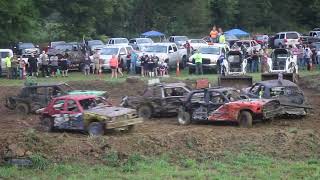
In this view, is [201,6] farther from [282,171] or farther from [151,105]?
[282,171]

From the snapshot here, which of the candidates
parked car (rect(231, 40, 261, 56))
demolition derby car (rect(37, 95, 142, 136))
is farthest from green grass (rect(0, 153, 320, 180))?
parked car (rect(231, 40, 261, 56))

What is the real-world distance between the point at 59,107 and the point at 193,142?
559 cm

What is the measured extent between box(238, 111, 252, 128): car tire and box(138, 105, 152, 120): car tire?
4.51m

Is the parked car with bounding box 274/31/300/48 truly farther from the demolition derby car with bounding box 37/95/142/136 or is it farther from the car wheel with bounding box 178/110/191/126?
the demolition derby car with bounding box 37/95/142/136

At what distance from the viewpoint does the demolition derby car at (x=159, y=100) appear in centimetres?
2545

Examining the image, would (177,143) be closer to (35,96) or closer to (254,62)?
(35,96)

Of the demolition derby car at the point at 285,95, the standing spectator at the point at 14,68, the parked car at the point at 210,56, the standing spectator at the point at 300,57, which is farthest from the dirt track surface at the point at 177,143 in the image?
the standing spectator at the point at 300,57

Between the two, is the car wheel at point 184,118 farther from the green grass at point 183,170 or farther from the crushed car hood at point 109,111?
the green grass at point 183,170

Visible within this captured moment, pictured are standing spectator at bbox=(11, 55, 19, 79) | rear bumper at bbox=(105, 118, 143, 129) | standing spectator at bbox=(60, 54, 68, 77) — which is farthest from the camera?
standing spectator at bbox=(60, 54, 68, 77)

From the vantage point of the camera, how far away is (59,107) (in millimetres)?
22641

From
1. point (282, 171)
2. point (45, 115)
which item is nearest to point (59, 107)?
point (45, 115)

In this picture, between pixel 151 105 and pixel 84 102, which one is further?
pixel 151 105

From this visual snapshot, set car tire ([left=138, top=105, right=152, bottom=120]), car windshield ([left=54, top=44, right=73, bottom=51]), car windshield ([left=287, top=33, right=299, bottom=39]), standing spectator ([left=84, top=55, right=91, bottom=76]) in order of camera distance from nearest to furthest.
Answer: car tire ([left=138, top=105, right=152, bottom=120])
standing spectator ([left=84, top=55, right=91, bottom=76])
car windshield ([left=54, top=44, right=73, bottom=51])
car windshield ([left=287, top=33, right=299, bottom=39])

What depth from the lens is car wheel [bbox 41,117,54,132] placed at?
22797 mm
